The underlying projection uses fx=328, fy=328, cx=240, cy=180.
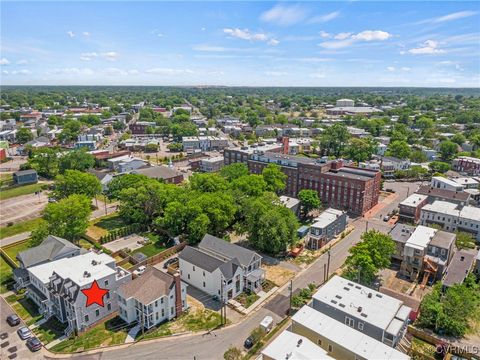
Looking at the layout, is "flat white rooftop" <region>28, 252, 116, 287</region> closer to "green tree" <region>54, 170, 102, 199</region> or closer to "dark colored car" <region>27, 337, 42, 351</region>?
"dark colored car" <region>27, 337, 42, 351</region>

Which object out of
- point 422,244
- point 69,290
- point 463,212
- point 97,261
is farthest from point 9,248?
point 463,212

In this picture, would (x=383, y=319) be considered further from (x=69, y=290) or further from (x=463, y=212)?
(x=463, y=212)

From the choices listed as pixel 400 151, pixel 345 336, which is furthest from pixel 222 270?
pixel 400 151

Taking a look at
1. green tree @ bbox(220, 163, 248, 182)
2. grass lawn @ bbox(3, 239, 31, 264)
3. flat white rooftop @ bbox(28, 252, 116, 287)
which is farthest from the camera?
green tree @ bbox(220, 163, 248, 182)

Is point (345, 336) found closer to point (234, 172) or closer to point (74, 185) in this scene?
point (234, 172)

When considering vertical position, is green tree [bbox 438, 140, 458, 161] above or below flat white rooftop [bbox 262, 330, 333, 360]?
above

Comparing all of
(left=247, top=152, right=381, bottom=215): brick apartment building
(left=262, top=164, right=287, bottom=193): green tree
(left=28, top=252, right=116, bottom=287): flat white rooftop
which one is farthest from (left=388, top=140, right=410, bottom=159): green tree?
(left=28, top=252, right=116, bottom=287): flat white rooftop

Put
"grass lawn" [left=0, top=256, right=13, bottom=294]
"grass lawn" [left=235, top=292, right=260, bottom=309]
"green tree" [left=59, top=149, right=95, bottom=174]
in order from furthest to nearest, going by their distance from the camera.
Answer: "green tree" [left=59, top=149, right=95, bottom=174], "grass lawn" [left=0, top=256, right=13, bottom=294], "grass lawn" [left=235, top=292, right=260, bottom=309]
